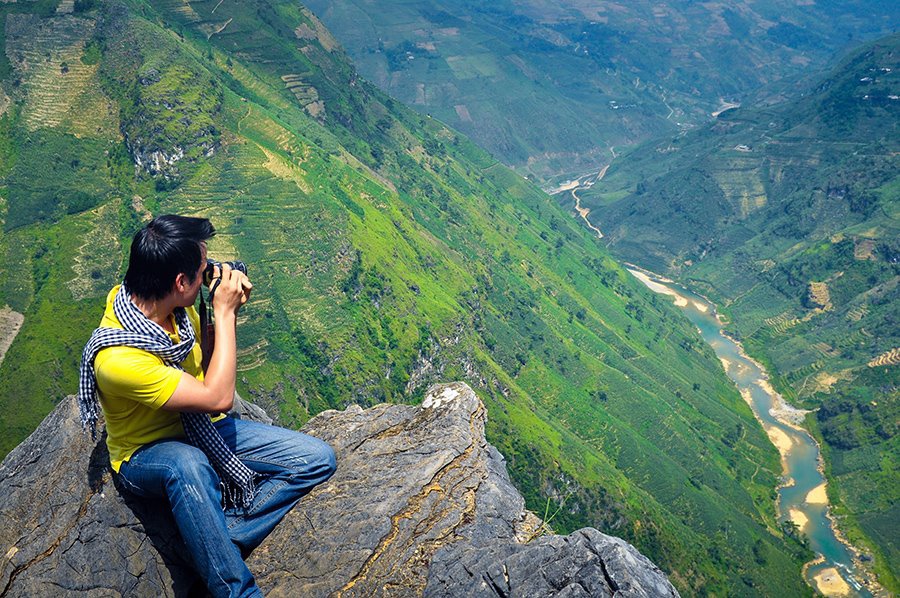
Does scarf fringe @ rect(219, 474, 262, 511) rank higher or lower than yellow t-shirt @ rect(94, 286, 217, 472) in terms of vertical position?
lower

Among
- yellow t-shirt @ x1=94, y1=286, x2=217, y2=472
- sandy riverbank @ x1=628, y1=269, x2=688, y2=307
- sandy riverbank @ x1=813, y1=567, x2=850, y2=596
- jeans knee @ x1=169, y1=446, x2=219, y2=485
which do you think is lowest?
sandy riverbank @ x1=628, y1=269, x2=688, y2=307

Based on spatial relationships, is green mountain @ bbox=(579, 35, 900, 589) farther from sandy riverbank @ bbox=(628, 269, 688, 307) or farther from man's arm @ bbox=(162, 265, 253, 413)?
man's arm @ bbox=(162, 265, 253, 413)

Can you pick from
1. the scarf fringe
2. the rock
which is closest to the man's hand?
the scarf fringe

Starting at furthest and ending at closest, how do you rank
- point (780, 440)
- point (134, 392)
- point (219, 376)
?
point (780, 440), point (219, 376), point (134, 392)

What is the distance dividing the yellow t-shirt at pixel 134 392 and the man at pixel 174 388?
0.04 feet

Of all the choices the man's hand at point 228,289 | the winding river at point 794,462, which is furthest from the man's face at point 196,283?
the winding river at point 794,462

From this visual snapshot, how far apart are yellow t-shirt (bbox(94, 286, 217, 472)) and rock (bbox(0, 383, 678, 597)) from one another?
1294 mm

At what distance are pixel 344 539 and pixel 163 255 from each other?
5086 millimetres

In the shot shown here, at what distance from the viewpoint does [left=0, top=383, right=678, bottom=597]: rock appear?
9.59 meters

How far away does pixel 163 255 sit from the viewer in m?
8.95

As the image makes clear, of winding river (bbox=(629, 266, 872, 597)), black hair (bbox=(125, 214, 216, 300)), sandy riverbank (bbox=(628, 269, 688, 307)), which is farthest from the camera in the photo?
sandy riverbank (bbox=(628, 269, 688, 307))

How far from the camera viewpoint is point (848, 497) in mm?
111125

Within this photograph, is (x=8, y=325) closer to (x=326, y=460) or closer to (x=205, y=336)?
(x=326, y=460)

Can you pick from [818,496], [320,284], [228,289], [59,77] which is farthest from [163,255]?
[818,496]
